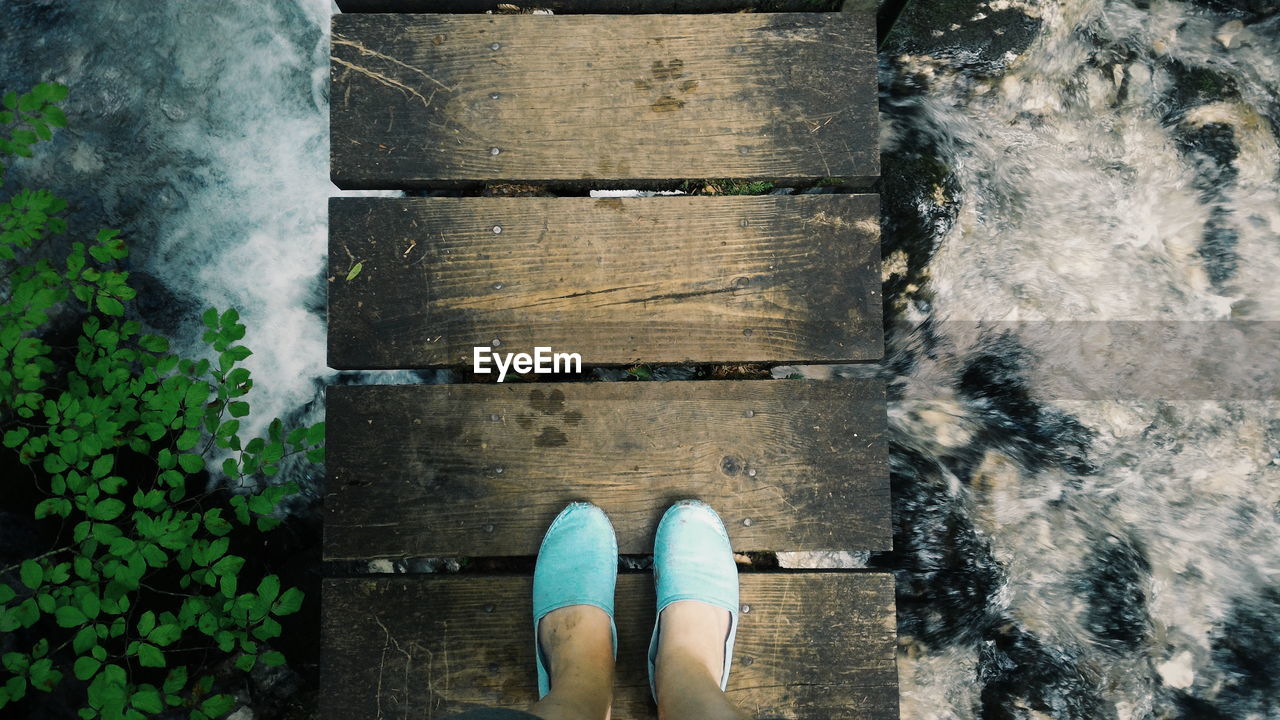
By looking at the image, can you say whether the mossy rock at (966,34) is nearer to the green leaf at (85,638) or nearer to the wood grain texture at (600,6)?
the wood grain texture at (600,6)

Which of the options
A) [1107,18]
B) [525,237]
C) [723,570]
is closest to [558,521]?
[723,570]

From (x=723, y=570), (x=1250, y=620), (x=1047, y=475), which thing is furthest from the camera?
(x=1047, y=475)

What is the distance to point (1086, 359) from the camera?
275 centimetres

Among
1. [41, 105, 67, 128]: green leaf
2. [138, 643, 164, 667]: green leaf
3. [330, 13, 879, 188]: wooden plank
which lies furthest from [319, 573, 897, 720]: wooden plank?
[41, 105, 67, 128]: green leaf

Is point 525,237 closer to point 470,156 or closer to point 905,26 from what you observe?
point 470,156

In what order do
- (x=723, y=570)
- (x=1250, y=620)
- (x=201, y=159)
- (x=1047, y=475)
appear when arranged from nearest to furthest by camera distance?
1. (x=723, y=570)
2. (x=1250, y=620)
3. (x=1047, y=475)
4. (x=201, y=159)

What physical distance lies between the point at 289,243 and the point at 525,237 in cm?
167

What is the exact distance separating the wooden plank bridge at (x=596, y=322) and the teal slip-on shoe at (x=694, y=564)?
7cm

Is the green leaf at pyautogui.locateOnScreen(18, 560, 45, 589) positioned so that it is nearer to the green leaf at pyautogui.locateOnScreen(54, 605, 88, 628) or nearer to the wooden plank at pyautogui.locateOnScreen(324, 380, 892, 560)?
the green leaf at pyautogui.locateOnScreen(54, 605, 88, 628)

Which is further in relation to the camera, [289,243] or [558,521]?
[289,243]

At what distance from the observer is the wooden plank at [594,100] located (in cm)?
219

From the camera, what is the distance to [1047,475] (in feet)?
9.06

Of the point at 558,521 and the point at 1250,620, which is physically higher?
the point at 558,521

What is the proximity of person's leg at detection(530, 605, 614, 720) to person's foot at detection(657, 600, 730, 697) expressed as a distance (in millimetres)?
167
